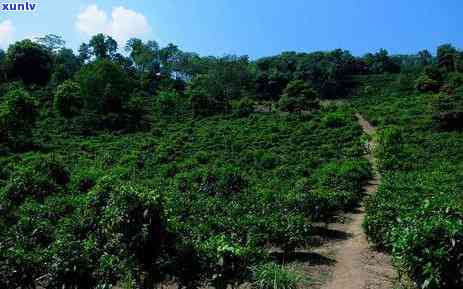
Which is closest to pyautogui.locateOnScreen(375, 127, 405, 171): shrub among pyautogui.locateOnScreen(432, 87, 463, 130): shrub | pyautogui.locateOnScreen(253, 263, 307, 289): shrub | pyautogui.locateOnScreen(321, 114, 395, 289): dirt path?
pyautogui.locateOnScreen(432, 87, 463, 130): shrub

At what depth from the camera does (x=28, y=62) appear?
79.4m

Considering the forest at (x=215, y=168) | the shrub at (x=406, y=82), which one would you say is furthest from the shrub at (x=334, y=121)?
the shrub at (x=406, y=82)

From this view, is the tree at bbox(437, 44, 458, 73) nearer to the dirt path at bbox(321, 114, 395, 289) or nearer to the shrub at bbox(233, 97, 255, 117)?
the shrub at bbox(233, 97, 255, 117)

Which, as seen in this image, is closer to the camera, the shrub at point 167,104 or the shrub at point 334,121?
the shrub at point 334,121

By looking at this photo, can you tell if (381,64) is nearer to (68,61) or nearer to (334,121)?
(334,121)

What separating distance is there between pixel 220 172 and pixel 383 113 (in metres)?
36.9

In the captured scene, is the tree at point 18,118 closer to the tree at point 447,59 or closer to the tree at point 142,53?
the tree at point 142,53

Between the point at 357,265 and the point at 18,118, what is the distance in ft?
143

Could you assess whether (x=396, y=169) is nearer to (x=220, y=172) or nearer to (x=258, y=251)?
(x=220, y=172)

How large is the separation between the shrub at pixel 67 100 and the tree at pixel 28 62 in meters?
19.0

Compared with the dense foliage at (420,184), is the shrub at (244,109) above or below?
above

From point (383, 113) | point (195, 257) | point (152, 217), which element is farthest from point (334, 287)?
point (383, 113)

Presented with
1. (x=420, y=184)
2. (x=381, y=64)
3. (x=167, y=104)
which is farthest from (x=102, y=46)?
(x=420, y=184)

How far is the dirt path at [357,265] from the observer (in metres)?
15.4
